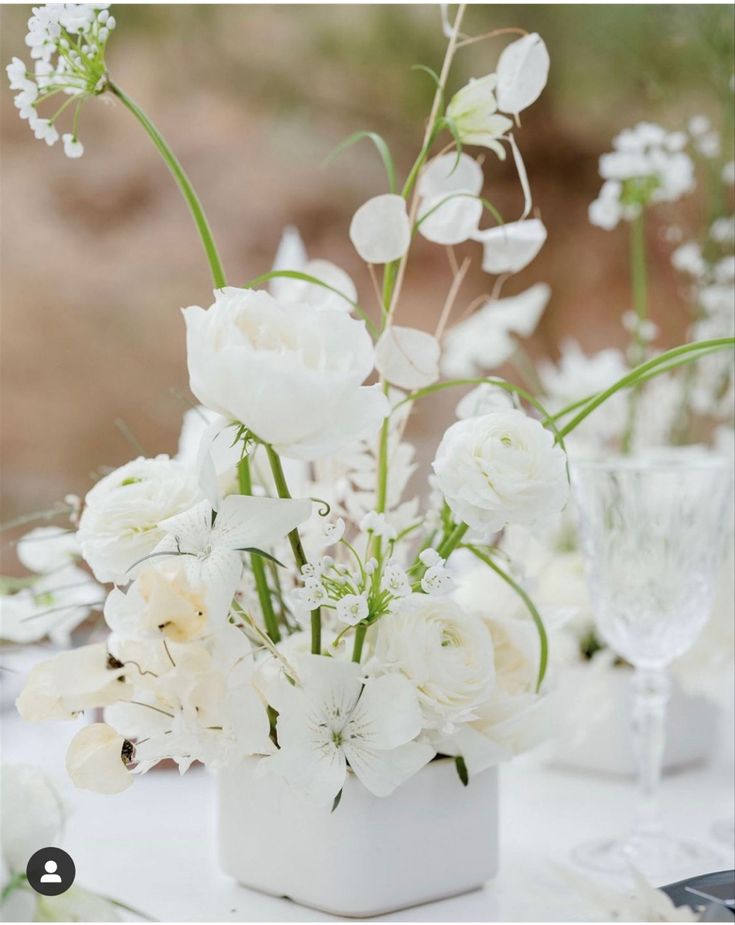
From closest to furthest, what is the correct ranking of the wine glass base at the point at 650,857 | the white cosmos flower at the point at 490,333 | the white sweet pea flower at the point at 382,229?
the white sweet pea flower at the point at 382,229 → the wine glass base at the point at 650,857 → the white cosmos flower at the point at 490,333

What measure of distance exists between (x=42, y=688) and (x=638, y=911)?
28cm

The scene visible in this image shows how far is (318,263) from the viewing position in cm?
62

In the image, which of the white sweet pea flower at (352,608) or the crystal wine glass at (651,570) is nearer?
the white sweet pea flower at (352,608)

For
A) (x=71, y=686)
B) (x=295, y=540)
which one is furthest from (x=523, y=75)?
(x=71, y=686)

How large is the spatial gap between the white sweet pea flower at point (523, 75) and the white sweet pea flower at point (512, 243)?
6 centimetres

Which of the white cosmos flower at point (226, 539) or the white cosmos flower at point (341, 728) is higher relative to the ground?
the white cosmos flower at point (226, 539)

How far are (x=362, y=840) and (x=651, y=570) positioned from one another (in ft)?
0.80

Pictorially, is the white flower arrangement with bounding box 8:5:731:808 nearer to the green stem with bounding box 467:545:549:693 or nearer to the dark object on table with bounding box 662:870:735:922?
the green stem with bounding box 467:545:549:693

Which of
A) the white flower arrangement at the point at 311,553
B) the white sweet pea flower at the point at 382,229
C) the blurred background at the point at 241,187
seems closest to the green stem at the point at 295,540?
the white flower arrangement at the point at 311,553

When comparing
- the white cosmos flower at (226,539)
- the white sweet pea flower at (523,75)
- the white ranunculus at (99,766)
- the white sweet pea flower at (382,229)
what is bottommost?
the white ranunculus at (99,766)

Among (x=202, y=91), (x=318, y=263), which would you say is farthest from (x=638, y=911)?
(x=202, y=91)

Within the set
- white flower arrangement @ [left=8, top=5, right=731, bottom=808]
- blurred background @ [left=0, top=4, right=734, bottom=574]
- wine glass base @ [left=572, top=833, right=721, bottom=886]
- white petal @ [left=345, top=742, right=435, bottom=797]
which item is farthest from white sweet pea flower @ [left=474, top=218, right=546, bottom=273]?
blurred background @ [left=0, top=4, right=734, bottom=574]

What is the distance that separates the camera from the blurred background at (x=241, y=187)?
6.17 ft

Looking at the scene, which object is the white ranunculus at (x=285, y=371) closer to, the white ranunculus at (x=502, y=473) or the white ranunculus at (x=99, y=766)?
the white ranunculus at (x=502, y=473)
